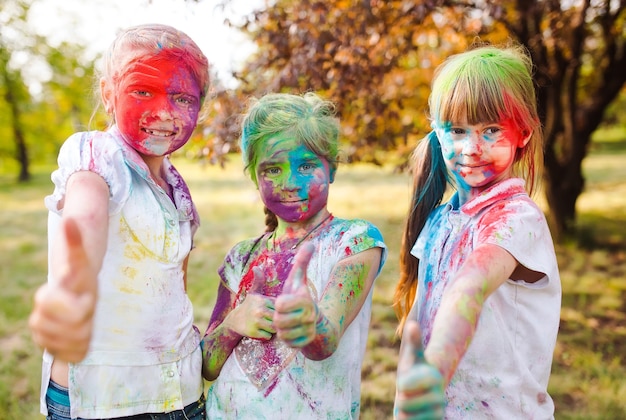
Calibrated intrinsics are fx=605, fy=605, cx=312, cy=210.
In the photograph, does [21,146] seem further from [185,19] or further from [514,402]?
[514,402]

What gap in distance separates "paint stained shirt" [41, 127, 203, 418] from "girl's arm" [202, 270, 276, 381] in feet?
0.36

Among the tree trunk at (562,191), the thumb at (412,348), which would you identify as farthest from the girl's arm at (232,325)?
the tree trunk at (562,191)

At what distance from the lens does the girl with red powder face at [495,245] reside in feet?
5.61

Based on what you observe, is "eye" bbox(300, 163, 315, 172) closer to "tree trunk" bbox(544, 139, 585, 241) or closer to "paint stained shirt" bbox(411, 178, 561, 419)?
"paint stained shirt" bbox(411, 178, 561, 419)

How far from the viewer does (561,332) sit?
4.82 metres

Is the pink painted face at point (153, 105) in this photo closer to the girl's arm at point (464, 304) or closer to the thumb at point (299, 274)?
the thumb at point (299, 274)

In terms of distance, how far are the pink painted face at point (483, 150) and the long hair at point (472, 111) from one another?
25 mm

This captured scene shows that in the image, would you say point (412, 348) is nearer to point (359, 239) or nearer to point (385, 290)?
point (359, 239)

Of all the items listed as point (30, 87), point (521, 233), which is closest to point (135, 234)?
point (521, 233)

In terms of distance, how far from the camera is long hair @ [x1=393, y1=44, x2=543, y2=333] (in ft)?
5.90

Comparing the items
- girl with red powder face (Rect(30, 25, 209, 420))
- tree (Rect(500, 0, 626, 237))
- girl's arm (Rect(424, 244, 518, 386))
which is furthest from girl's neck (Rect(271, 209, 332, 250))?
tree (Rect(500, 0, 626, 237))

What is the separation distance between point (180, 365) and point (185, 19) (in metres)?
1.83

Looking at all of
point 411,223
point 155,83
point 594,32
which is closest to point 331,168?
point 411,223

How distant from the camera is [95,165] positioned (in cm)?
167
